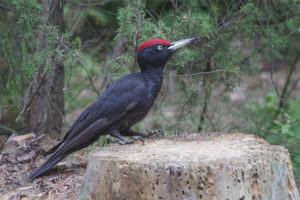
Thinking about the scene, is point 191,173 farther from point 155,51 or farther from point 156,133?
point 155,51

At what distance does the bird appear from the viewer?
3637 mm

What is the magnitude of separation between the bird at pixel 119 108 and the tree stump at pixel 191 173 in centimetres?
61

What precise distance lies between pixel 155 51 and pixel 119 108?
67cm

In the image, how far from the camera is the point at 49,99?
16.0 feet

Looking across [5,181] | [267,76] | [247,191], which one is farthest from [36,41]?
[267,76]

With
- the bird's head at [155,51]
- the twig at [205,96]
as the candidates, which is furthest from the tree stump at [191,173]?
the twig at [205,96]

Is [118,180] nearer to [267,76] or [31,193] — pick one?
[31,193]

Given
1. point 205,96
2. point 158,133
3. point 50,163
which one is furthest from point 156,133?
point 205,96

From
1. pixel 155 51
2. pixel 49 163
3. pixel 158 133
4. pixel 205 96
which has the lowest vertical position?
pixel 49 163

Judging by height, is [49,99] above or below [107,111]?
below

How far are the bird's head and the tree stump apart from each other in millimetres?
1169

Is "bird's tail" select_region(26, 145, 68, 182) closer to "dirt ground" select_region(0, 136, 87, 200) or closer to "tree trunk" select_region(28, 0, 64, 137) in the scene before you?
"dirt ground" select_region(0, 136, 87, 200)

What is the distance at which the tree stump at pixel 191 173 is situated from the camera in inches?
105

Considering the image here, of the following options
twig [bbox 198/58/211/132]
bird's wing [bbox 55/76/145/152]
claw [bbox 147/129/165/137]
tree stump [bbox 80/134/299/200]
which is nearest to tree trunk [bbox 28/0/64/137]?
bird's wing [bbox 55/76/145/152]
